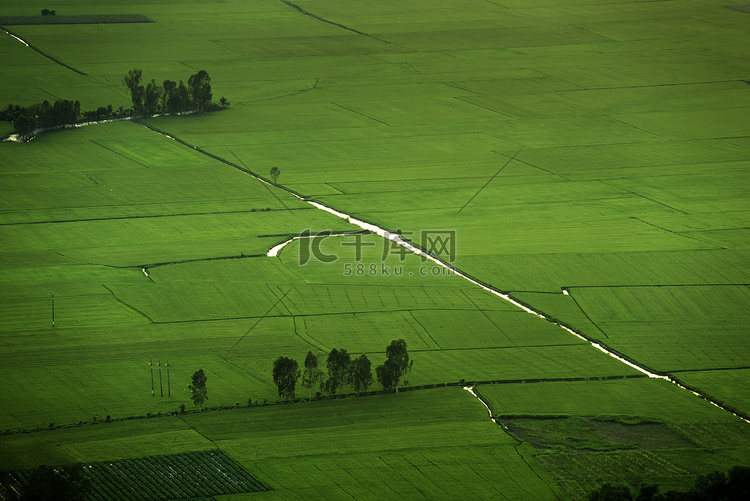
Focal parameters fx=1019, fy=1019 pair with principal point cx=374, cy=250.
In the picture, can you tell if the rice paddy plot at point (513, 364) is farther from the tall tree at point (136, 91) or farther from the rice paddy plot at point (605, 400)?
the tall tree at point (136, 91)

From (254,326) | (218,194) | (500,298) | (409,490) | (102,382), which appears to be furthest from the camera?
(218,194)

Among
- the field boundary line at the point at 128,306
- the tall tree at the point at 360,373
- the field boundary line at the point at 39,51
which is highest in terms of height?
the field boundary line at the point at 39,51

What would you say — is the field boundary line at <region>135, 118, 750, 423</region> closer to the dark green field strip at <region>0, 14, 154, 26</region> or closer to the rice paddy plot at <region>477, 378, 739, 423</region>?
the rice paddy plot at <region>477, 378, 739, 423</region>

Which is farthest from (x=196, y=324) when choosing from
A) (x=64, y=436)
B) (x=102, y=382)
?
(x=64, y=436)

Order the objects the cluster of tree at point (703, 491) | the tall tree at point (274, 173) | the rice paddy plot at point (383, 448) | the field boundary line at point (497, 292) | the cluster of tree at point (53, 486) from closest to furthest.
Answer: the cluster of tree at point (53, 486) < the cluster of tree at point (703, 491) < the rice paddy plot at point (383, 448) < the field boundary line at point (497, 292) < the tall tree at point (274, 173)

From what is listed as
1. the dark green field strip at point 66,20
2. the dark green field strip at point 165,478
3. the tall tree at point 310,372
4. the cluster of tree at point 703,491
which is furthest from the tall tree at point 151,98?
the cluster of tree at point 703,491

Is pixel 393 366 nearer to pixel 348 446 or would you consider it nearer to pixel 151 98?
pixel 348 446

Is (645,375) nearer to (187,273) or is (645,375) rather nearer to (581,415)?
(581,415)

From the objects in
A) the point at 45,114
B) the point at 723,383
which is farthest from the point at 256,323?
the point at 45,114
